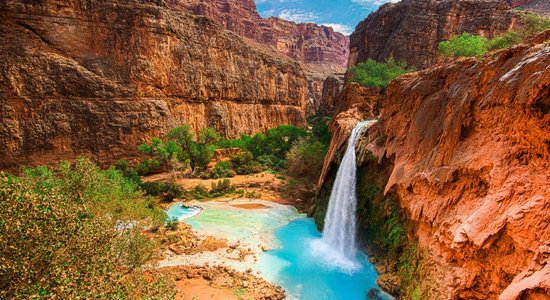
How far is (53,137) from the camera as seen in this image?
26.4m

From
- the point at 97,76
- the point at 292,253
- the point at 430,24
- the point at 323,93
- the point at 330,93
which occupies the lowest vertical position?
the point at 292,253

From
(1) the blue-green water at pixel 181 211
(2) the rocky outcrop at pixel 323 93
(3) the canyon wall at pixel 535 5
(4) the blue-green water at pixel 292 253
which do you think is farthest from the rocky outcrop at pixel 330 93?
(1) the blue-green water at pixel 181 211

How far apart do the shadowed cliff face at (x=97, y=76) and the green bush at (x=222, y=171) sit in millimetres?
8682

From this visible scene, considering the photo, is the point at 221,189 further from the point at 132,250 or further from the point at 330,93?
the point at 330,93

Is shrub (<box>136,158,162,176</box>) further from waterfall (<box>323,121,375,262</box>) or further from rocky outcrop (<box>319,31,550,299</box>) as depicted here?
rocky outcrop (<box>319,31,550,299</box>)

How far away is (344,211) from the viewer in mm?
14211

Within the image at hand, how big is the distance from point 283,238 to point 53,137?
24742mm

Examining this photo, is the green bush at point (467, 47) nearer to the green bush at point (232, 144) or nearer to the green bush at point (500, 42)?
the green bush at point (500, 42)

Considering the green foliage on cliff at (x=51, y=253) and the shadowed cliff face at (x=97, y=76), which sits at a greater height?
the shadowed cliff face at (x=97, y=76)

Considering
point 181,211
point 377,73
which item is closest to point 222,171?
point 181,211

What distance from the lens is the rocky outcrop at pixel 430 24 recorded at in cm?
3303

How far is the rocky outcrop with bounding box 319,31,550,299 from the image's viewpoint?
526cm

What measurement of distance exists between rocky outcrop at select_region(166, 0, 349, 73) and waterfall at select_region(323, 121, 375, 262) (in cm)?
7293

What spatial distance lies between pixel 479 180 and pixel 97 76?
32.3 meters
